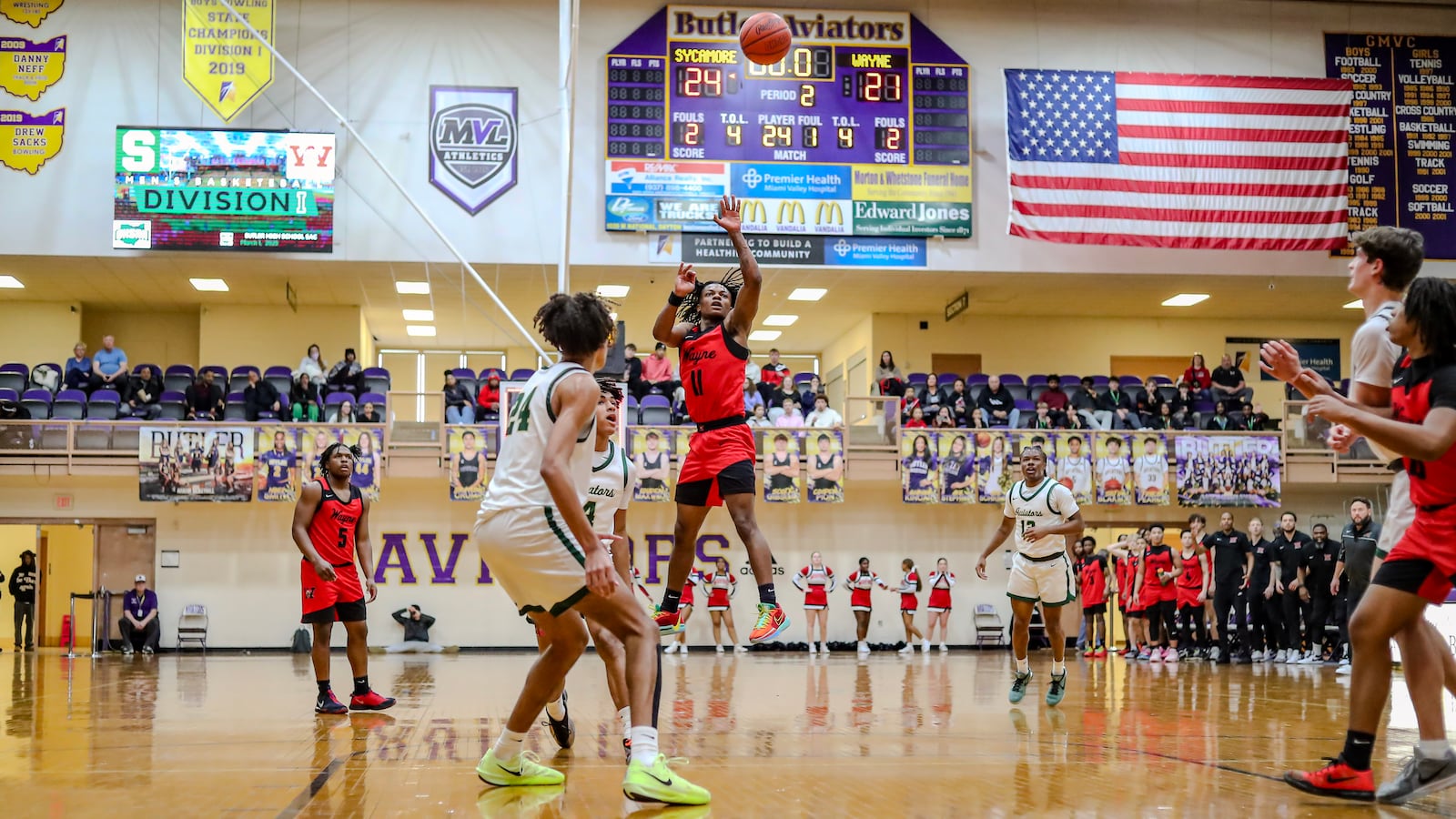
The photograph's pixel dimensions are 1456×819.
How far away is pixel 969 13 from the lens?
78.3ft

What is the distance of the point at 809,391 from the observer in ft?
78.2

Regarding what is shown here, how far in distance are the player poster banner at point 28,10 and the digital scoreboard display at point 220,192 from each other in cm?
312

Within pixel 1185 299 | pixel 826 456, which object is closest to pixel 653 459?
pixel 826 456

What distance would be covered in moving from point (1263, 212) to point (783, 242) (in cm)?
899

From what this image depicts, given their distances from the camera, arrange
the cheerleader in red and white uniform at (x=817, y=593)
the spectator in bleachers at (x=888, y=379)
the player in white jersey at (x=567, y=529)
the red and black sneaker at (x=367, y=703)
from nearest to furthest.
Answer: the player in white jersey at (x=567, y=529) < the red and black sneaker at (x=367, y=703) < the cheerleader in red and white uniform at (x=817, y=593) < the spectator in bleachers at (x=888, y=379)

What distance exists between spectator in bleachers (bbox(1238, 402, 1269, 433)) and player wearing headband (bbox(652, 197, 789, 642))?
18818 mm

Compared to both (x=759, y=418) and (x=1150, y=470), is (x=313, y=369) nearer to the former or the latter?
(x=759, y=418)

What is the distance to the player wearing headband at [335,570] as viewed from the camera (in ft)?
31.6

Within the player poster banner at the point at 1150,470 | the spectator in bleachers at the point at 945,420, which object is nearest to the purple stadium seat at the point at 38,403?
the spectator in bleachers at the point at 945,420

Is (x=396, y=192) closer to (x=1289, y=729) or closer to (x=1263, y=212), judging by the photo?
(x=1263, y=212)

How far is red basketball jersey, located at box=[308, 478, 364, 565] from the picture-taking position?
387 inches

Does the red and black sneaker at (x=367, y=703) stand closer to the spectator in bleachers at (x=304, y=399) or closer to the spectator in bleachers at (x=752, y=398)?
the spectator in bleachers at (x=304, y=399)

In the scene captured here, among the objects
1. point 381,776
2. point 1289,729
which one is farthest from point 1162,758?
point 381,776

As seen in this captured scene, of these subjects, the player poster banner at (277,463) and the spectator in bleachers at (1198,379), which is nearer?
the player poster banner at (277,463)
